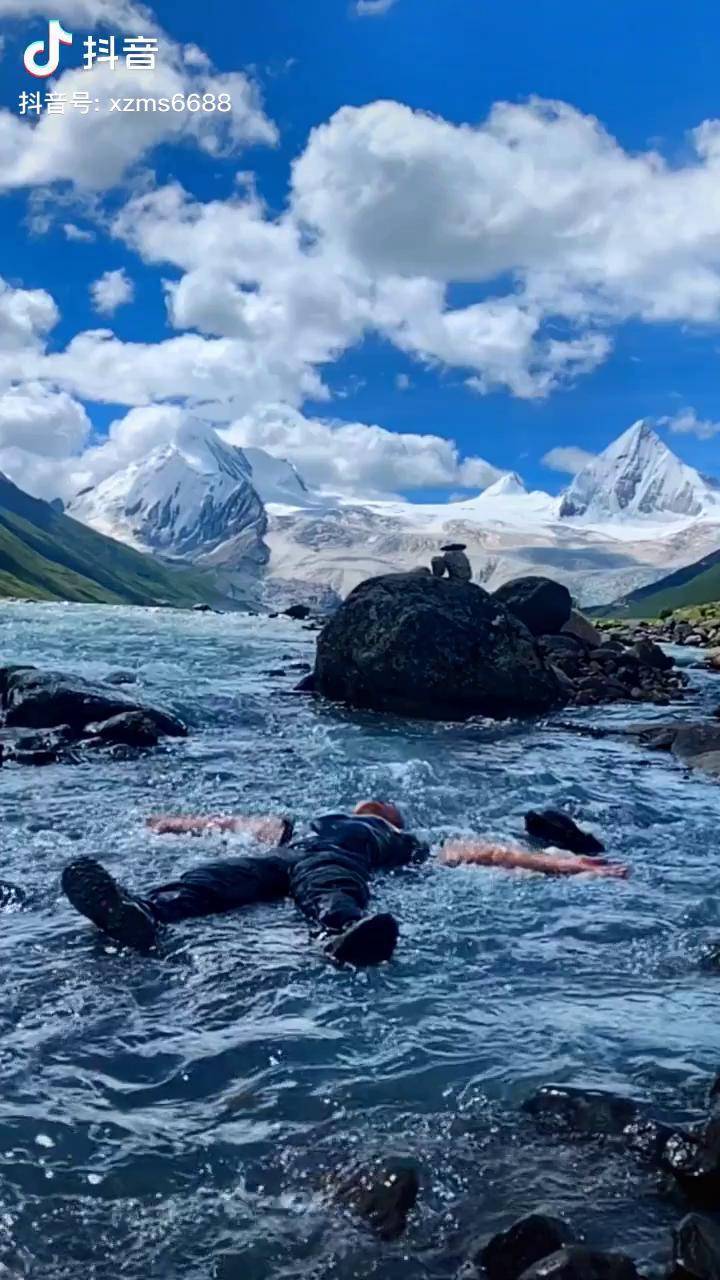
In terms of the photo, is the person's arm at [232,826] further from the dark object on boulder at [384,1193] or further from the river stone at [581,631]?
the river stone at [581,631]

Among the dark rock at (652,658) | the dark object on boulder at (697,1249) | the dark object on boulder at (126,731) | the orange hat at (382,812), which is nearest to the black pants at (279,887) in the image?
the orange hat at (382,812)

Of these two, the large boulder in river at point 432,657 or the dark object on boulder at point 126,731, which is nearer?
the dark object on boulder at point 126,731

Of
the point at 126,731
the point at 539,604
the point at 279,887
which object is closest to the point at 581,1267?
the point at 279,887

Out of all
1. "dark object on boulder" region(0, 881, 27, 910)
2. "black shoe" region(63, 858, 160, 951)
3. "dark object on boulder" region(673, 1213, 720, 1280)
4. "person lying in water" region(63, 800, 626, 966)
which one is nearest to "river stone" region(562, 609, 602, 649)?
"person lying in water" region(63, 800, 626, 966)

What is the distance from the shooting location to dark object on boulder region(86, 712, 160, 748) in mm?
23281

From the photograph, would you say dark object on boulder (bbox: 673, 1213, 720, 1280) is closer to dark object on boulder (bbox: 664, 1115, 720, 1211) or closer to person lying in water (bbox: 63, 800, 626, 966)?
dark object on boulder (bbox: 664, 1115, 720, 1211)

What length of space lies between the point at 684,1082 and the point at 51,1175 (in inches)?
184

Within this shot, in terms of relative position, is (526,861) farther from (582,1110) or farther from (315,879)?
(582,1110)

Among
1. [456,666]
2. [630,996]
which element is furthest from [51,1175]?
[456,666]

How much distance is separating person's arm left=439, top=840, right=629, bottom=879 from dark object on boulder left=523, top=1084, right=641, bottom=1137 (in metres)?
6.28

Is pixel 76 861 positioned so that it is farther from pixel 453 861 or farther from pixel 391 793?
pixel 391 793

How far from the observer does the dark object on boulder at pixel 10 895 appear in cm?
1177

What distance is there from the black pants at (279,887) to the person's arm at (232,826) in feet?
4.45

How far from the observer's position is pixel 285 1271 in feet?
19.5
